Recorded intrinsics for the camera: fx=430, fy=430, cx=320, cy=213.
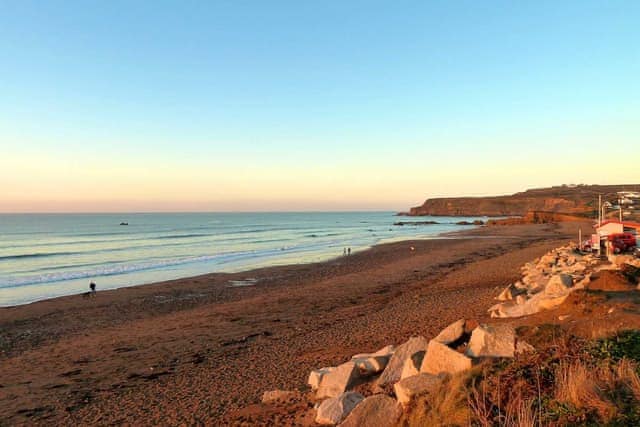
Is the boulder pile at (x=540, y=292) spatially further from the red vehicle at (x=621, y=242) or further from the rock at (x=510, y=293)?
the red vehicle at (x=621, y=242)

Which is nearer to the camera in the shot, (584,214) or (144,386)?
(144,386)

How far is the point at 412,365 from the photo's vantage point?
20.7 feet

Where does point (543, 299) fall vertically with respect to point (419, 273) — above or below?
above

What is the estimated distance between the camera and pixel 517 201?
138 metres

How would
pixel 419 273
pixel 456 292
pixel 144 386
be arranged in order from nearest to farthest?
1. pixel 144 386
2. pixel 456 292
3. pixel 419 273

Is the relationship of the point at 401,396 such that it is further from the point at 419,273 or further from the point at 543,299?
the point at 419,273

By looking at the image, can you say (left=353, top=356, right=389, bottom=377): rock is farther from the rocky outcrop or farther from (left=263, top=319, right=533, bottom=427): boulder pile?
the rocky outcrop

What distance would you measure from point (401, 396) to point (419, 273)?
67.0 feet

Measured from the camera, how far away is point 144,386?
9055 mm

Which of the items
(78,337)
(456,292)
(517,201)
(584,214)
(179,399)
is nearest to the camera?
(179,399)

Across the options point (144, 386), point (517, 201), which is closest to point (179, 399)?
point (144, 386)

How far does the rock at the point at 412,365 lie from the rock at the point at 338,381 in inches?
31.6

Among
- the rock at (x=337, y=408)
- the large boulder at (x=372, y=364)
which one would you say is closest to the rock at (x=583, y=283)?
the large boulder at (x=372, y=364)

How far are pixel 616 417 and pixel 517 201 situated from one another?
147837 millimetres
